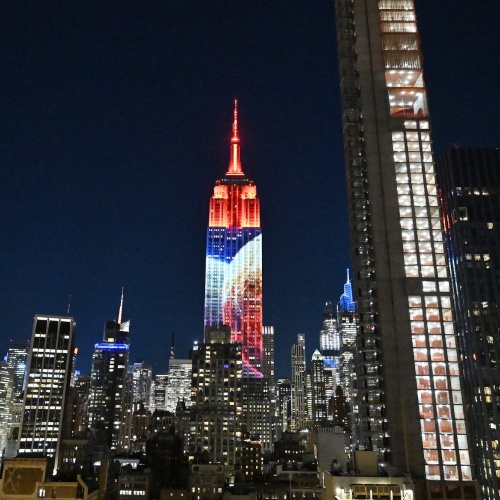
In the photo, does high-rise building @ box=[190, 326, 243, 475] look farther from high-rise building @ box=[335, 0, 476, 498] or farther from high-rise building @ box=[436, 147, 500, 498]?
high-rise building @ box=[335, 0, 476, 498]

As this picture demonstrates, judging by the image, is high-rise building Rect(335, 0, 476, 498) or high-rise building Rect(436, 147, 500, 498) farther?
high-rise building Rect(436, 147, 500, 498)

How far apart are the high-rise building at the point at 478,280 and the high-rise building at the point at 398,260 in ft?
135

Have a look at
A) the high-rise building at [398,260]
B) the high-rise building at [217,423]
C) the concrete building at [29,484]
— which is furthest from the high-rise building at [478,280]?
the high-rise building at [217,423]

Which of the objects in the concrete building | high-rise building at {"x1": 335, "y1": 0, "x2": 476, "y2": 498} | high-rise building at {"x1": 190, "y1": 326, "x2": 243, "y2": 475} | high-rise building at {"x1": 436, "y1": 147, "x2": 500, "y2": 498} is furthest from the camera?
high-rise building at {"x1": 190, "y1": 326, "x2": 243, "y2": 475}

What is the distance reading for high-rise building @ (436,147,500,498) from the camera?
118750 millimetres

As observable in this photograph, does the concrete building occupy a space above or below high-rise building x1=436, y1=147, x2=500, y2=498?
below

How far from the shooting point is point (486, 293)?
5143 inches

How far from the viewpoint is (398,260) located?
9169 cm

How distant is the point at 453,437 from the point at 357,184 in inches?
1801

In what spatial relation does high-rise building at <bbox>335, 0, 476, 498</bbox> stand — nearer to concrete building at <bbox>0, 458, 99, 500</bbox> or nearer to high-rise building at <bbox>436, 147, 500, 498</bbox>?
high-rise building at <bbox>436, 147, 500, 498</bbox>

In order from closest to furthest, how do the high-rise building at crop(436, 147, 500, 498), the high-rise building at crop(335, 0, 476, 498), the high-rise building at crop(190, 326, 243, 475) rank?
1. the high-rise building at crop(335, 0, 476, 498)
2. the high-rise building at crop(436, 147, 500, 498)
3. the high-rise building at crop(190, 326, 243, 475)

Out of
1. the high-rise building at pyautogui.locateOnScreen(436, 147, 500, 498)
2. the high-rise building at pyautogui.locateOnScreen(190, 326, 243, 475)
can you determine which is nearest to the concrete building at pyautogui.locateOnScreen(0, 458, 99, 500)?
the high-rise building at pyautogui.locateOnScreen(436, 147, 500, 498)

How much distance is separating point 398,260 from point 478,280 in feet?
167

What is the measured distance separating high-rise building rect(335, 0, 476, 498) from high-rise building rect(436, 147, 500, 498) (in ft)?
135
